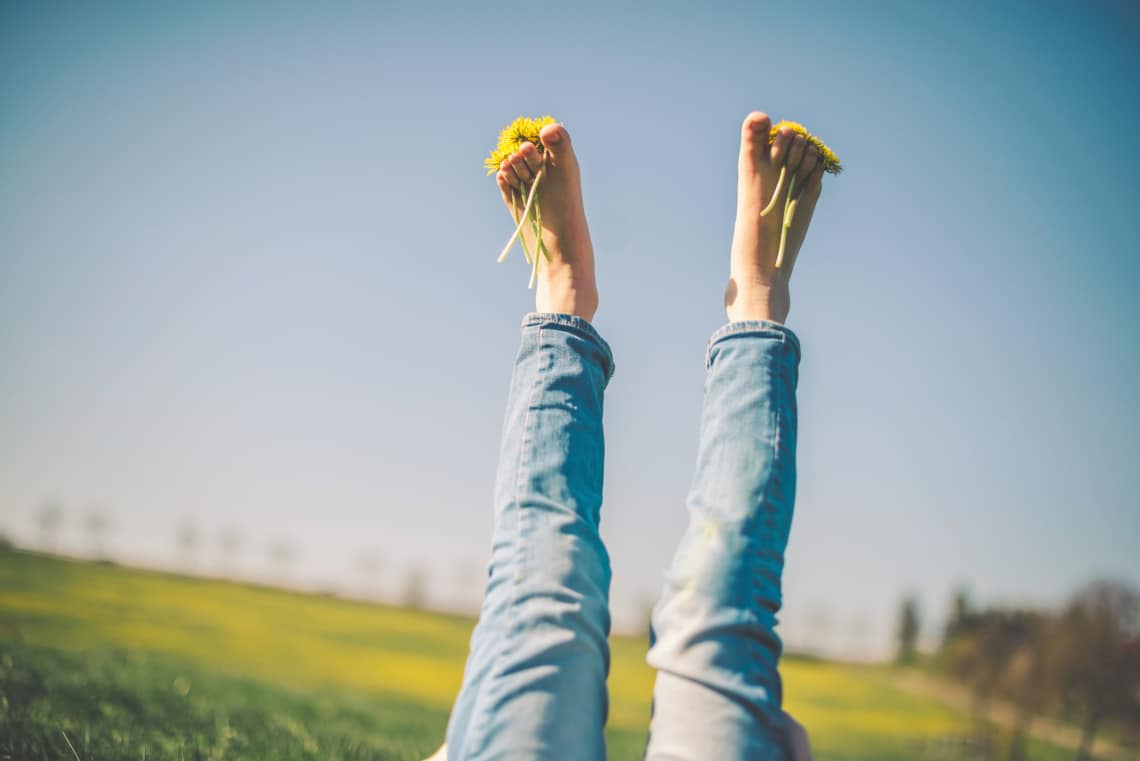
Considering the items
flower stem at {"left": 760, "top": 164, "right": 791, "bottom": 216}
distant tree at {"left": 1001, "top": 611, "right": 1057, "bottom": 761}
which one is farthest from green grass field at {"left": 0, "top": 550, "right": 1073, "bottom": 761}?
distant tree at {"left": 1001, "top": 611, "right": 1057, "bottom": 761}

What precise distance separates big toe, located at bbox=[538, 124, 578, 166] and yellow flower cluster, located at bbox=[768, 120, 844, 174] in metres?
0.47

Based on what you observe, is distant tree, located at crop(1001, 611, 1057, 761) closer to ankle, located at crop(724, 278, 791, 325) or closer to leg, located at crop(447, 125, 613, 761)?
ankle, located at crop(724, 278, 791, 325)

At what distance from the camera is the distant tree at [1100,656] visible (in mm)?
14656

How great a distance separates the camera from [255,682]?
192 inches

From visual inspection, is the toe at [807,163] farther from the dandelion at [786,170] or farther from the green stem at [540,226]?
the green stem at [540,226]

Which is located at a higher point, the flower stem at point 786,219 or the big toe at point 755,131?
the big toe at point 755,131

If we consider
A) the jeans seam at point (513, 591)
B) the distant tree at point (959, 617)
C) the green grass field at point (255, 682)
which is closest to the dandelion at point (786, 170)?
the jeans seam at point (513, 591)

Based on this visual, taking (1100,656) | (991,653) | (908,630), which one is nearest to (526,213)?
(1100,656)

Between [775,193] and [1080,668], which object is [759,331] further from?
[1080,668]

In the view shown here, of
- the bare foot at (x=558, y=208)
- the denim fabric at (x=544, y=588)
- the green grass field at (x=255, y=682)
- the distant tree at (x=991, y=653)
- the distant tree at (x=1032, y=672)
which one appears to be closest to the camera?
the denim fabric at (x=544, y=588)

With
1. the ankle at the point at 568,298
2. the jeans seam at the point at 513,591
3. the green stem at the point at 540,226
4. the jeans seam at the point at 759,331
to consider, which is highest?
the green stem at the point at 540,226

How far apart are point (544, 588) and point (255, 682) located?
477 centimetres

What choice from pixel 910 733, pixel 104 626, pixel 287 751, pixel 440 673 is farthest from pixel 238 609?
pixel 287 751

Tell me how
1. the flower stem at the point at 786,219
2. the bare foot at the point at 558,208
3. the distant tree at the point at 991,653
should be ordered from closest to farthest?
the flower stem at the point at 786,219
the bare foot at the point at 558,208
the distant tree at the point at 991,653
